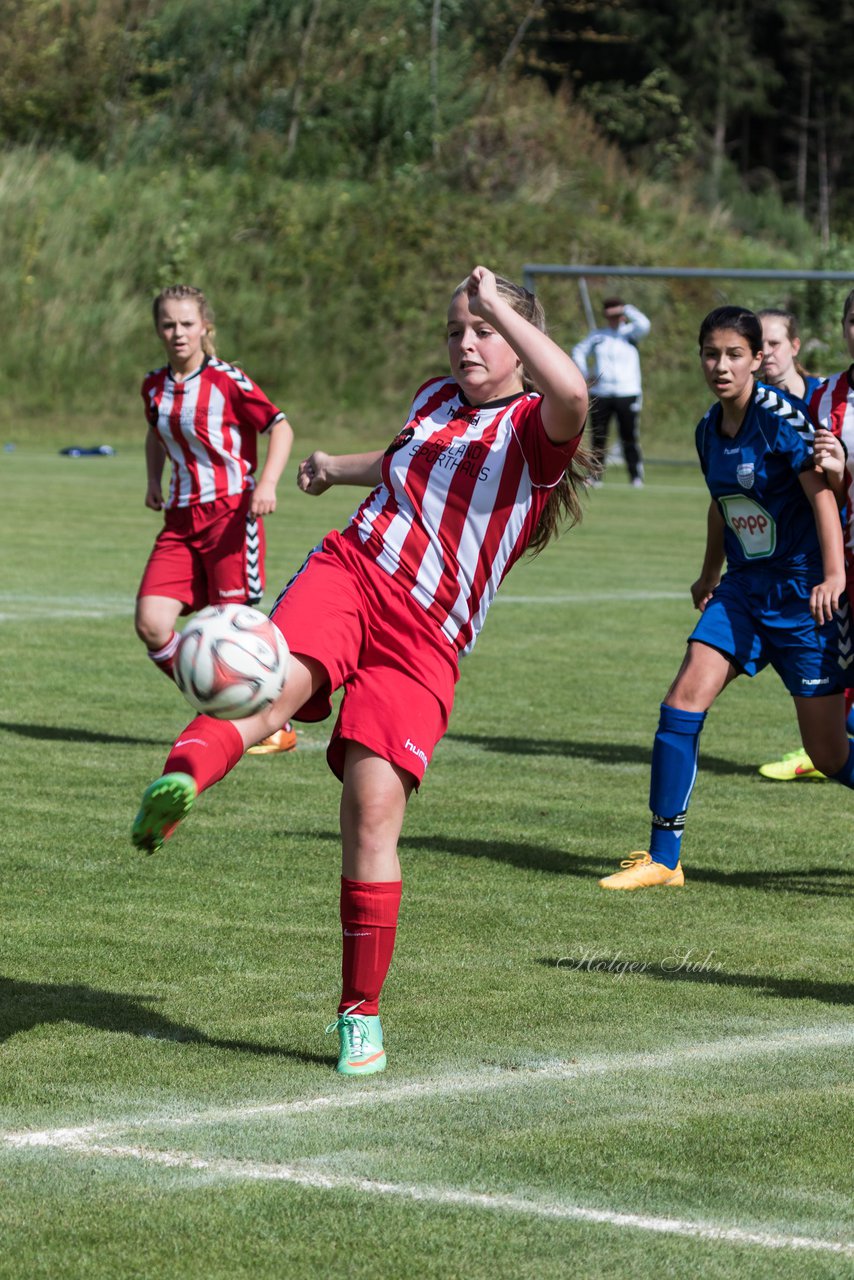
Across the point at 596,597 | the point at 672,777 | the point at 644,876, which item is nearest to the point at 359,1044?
the point at 644,876

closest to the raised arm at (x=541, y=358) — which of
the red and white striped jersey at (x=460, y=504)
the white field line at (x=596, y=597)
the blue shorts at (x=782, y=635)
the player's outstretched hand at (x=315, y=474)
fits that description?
the red and white striped jersey at (x=460, y=504)

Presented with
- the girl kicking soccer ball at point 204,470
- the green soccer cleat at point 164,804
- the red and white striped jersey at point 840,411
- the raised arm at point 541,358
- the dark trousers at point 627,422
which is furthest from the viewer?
the dark trousers at point 627,422

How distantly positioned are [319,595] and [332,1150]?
123 centimetres

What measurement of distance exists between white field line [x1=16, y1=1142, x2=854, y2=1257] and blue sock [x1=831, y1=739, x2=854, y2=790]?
3490 millimetres

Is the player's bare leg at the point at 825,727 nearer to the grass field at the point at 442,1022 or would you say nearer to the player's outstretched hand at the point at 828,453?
the grass field at the point at 442,1022

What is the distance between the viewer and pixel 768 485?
655 cm

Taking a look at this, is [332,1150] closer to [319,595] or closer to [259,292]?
[319,595]

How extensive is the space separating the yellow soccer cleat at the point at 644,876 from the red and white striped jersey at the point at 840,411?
4.37ft

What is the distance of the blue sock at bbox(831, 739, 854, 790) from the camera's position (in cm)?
665

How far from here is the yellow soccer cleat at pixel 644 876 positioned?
612cm

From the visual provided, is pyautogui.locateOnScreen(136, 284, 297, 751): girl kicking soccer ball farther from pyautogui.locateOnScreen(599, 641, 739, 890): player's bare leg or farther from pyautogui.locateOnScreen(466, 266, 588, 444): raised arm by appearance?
pyautogui.locateOnScreen(466, 266, 588, 444): raised arm

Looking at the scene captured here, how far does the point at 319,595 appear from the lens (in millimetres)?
4281

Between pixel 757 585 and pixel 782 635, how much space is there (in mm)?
205

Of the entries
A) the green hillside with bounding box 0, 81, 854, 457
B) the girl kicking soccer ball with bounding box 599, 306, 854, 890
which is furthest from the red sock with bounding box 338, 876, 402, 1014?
the green hillside with bounding box 0, 81, 854, 457
